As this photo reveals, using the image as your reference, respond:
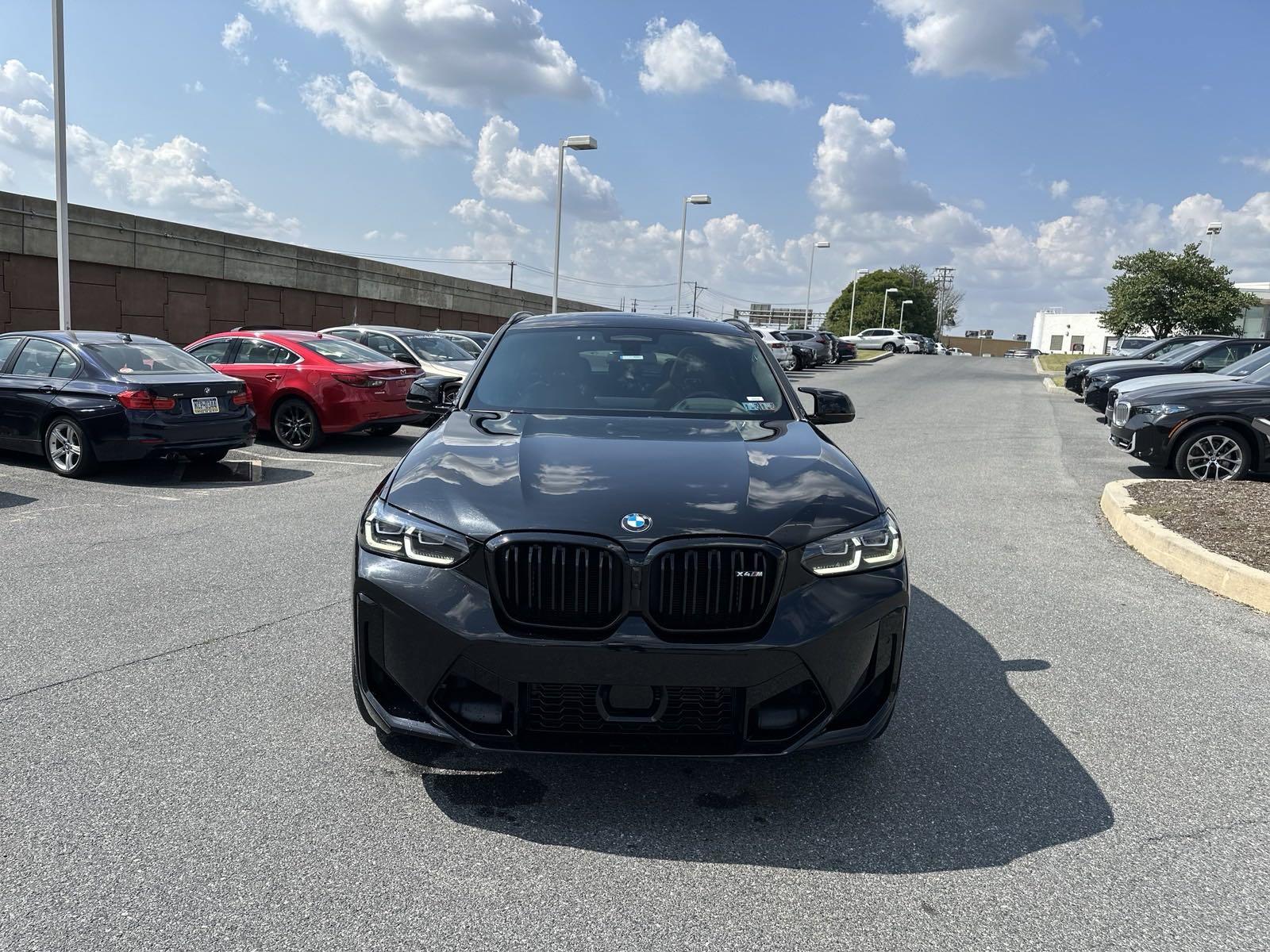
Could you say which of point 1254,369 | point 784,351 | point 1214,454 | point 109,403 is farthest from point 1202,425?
point 784,351

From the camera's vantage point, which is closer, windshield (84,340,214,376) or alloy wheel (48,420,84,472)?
alloy wheel (48,420,84,472)

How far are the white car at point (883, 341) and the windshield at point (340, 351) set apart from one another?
54.7 m

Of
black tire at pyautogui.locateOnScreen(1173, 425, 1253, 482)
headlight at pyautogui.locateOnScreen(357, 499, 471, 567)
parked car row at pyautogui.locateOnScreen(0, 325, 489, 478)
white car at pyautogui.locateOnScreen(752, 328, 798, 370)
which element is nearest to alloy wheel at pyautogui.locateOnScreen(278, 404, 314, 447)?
parked car row at pyautogui.locateOnScreen(0, 325, 489, 478)

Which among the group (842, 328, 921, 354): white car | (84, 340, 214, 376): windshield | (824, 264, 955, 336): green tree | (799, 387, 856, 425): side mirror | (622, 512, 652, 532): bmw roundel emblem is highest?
(824, 264, 955, 336): green tree

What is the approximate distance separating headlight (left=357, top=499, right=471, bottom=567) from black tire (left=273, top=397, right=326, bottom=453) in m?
9.58

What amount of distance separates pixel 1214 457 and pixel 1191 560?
443 centimetres

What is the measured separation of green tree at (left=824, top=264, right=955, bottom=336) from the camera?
116 meters

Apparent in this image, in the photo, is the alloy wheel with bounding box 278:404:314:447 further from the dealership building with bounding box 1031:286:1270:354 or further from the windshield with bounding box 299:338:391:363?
the dealership building with bounding box 1031:286:1270:354

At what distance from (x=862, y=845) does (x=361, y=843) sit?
1554 millimetres

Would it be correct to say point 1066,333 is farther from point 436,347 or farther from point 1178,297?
point 436,347

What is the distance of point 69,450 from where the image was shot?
9.85 metres

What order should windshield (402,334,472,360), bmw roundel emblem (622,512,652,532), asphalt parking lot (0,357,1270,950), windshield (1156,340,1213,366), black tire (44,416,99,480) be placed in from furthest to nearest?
1. windshield (1156,340,1213,366)
2. windshield (402,334,472,360)
3. black tire (44,416,99,480)
4. bmw roundel emblem (622,512,652,532)
5. asphalt parking lot (0,357,1270,950)

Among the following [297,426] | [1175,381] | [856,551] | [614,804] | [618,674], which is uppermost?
[1175,381]

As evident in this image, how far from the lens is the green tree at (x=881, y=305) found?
381 ft
